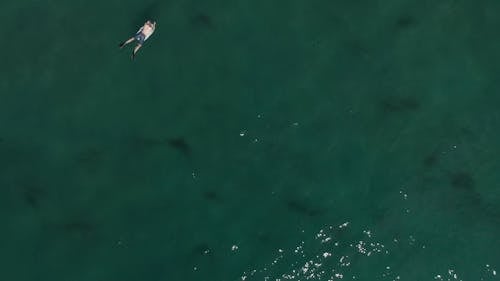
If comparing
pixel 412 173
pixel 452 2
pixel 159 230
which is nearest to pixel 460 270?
pixel 412 173

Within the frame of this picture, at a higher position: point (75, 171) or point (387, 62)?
point (75, 171)

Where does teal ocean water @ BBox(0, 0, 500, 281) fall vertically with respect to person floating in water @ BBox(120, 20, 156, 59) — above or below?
below

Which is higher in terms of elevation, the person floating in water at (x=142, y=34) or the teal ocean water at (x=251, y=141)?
the person floating in water at (x=142, y=34)

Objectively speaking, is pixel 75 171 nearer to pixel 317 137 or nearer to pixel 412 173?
pixel 317 137

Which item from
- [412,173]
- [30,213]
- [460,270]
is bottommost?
[460,270]

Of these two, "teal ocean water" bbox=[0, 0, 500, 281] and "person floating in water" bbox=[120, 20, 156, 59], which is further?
"teal ocean water" bbox=[0, 0, 500, 281]
